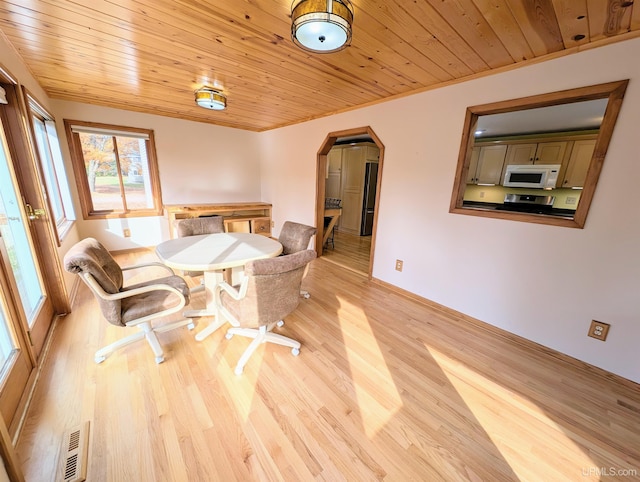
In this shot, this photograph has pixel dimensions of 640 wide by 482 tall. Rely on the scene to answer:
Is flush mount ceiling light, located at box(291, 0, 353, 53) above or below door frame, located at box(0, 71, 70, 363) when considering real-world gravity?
above

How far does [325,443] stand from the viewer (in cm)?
127

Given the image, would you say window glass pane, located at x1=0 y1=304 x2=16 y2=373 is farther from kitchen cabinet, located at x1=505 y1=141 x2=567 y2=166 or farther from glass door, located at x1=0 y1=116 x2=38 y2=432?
kitchen cabinet, located at x1=505 y1=141 x2=567 y2=166

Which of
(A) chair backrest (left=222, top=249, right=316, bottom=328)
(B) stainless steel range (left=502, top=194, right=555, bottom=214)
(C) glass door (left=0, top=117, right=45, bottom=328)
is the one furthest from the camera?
(B) stainless steel range (left=502, top=194, right=555, bottom=214)

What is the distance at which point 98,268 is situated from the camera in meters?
1.48

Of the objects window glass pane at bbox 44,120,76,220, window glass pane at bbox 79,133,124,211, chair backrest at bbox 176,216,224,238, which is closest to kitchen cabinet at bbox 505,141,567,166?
chair backrest at bbox 176,216,224,238

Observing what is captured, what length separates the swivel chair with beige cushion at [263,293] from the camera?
1456 mm

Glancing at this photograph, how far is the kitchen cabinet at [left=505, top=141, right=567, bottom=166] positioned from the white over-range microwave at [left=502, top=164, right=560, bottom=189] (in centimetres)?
10

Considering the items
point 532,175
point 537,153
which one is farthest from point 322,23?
point 537,153

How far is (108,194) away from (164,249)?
9.15ft

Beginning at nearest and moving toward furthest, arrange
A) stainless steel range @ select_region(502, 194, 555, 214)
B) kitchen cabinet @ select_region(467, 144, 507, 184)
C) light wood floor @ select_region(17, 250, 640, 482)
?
1. light wood floor @ select_region(17, 250, 640, 482)
2. stainless steel range @ select_region(502, 194, 555, 214)
3. kitchen cabinet @ select_region(467, 144, 507, 184)

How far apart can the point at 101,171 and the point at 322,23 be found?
13.9 ft

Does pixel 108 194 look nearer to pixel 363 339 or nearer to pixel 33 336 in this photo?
pixel 33 336

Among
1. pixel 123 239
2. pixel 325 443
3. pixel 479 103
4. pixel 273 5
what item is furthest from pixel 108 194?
pixel 479 103

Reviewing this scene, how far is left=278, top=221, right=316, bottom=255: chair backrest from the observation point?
257 centimetres
